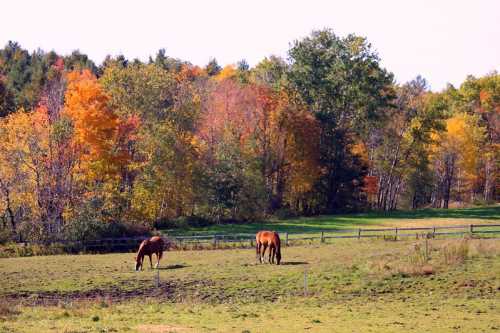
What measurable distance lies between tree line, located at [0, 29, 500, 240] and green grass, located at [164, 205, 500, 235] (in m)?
3.69

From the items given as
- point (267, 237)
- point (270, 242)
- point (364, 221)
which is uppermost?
point (364, 221)

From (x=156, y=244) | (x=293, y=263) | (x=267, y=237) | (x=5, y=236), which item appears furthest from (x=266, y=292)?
(x=5, y=236)

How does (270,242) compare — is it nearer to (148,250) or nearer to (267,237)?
(267,237)

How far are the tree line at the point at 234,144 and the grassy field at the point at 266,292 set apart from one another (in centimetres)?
1157

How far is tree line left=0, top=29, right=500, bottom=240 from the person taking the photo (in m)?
52.9

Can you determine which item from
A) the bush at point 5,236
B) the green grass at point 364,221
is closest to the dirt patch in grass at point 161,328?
the bush at point 5,236

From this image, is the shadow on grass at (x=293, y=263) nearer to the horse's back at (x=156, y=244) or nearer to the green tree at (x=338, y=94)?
the horse's back at (x=156, y=244)

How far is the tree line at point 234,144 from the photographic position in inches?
2082

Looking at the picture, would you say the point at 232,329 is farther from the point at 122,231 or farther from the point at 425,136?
the point at 425,136

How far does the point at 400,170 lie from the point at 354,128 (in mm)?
7238

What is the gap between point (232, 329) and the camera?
20.1 metres

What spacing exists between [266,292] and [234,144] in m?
39.5

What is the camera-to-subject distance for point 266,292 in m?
30.0

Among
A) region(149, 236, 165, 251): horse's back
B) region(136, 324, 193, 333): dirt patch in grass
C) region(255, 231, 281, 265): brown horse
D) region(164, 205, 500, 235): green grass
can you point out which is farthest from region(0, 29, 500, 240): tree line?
region(136, 324, 193, 333): dirt patch in grass
